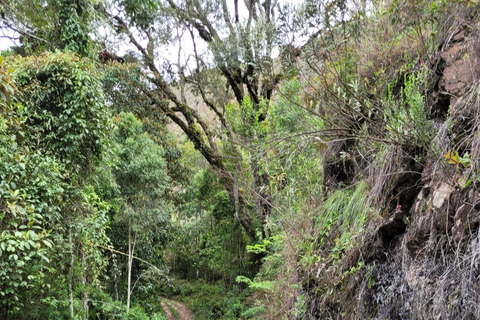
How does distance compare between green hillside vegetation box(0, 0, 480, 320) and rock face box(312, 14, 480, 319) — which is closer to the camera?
rock face box(312, 14, 480, 319)

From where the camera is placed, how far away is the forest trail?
41.5 feet

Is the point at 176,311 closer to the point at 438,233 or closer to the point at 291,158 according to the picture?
the point at 291,158

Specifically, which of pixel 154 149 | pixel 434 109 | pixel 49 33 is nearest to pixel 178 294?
pixel 154 149

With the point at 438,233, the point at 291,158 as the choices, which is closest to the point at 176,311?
the point at 291,158

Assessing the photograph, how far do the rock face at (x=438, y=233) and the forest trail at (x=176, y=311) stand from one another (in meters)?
10.5

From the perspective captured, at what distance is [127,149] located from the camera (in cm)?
971

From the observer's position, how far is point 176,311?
13.0 meters

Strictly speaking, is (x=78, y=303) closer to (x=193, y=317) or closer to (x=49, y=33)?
(x=49, y=33)

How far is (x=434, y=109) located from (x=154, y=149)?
8.17 m

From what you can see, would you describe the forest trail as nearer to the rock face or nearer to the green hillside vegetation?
the green hillside vegetation

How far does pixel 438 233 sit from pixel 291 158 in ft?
6.98

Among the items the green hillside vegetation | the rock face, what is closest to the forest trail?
the green hillside vegetation

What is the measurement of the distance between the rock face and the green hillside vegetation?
12 millimetres

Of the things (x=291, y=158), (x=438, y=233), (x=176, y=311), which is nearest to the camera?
(x=438, y=233)
